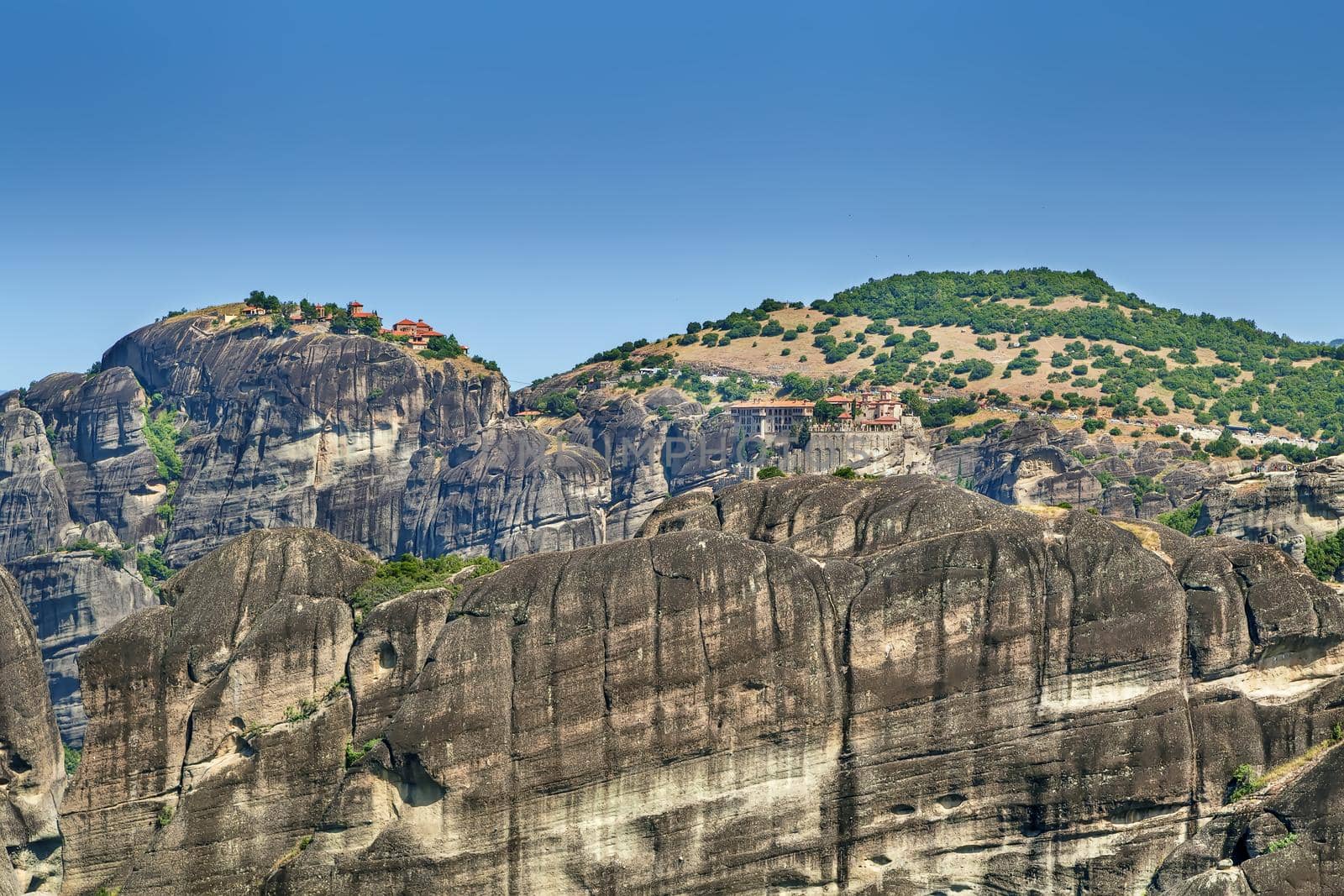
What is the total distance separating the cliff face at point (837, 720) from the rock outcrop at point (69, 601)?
406 feet

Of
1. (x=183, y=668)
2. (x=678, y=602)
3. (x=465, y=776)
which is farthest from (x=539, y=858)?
(x=183, y=668)

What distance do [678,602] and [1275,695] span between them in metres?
19.7

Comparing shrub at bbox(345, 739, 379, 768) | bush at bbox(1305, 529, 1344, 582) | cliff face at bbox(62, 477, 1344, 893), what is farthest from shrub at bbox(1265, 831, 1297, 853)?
bush at bbox(1305, 529, 1344, 582)

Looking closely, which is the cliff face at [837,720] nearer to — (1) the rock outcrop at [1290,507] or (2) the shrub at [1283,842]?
(2) the shrub at [1283,842]

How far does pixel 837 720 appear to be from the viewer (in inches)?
2761

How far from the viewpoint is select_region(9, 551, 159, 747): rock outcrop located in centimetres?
18962

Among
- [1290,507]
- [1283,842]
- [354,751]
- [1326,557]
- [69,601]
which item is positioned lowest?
[1283,842]

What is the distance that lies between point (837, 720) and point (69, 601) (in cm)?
13691

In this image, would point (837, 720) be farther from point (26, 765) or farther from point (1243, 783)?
point (26, 765)

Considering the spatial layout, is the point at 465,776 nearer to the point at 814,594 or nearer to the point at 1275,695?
the point at 814,594

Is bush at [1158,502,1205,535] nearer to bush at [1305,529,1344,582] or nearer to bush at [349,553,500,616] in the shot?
bush at [1305,529,1344,582]

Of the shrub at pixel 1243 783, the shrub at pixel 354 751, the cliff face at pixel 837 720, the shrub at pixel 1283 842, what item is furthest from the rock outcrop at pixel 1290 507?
the shrub at pixel 354 751

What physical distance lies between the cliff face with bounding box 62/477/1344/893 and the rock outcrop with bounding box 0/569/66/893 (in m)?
14.9

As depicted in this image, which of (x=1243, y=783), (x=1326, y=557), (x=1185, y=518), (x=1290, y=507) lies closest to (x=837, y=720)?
(x=1243, y=783)
